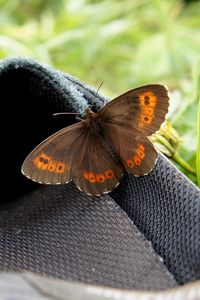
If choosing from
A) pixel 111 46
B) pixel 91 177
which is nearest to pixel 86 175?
pixel 91 177

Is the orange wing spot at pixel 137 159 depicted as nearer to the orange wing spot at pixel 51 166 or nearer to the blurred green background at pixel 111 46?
the orange wing spot at pixel 51 166

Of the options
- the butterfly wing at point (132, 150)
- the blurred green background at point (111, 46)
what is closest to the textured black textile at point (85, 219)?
the butterfly wing at point (132, 150)

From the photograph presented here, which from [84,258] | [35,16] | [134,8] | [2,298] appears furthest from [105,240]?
[35,16]

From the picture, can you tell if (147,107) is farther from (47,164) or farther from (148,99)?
(47,164)

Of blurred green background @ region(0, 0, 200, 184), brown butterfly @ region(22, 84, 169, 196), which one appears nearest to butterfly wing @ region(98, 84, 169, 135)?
brown butterfly @ region(22, 84, 169, 196)

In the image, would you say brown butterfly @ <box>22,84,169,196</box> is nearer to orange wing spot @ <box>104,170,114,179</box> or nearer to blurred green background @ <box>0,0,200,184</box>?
orange wing spot @ <box>104,170,114,179</box>

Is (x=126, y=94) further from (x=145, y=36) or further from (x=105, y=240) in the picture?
(x=145, y=36)
